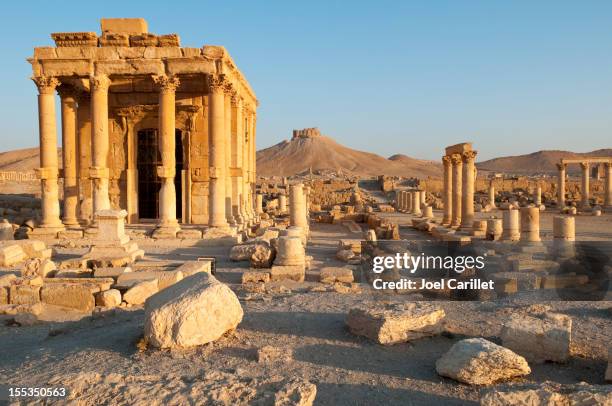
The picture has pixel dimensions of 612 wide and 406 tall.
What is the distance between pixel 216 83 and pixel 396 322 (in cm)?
1222

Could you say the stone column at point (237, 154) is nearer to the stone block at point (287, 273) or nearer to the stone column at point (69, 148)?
the stone column at point (69, 148)

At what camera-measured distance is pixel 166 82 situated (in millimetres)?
15961

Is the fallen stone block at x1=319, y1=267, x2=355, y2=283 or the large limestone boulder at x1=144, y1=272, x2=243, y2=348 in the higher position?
the large limestone boulder at x1=144, y1=272, x2=243, y2=348

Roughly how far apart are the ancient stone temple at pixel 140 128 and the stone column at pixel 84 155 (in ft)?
0.12

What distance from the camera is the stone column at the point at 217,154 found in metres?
16.1

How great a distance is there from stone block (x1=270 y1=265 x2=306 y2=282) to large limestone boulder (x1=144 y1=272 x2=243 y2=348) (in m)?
5.05

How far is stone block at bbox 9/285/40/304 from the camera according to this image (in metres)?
8.91

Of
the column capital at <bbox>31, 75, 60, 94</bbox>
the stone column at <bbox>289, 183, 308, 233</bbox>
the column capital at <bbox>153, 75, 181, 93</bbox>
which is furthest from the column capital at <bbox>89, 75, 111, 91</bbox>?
the stone column at <bbox>289, 183, 308, 233</bbox>

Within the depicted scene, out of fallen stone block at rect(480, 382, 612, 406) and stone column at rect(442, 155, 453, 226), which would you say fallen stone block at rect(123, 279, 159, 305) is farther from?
stone column at rect(442, 155, 453, 226)

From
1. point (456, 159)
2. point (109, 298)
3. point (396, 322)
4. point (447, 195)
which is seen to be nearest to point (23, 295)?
point (109, 298)

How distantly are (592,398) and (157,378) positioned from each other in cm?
381

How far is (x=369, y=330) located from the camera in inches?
229

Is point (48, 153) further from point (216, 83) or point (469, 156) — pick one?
point (469, 156)

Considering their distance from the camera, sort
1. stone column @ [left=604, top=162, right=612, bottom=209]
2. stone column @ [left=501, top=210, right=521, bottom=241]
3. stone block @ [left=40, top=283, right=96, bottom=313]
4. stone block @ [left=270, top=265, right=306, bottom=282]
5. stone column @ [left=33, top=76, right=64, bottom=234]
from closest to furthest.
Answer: stone block @ [left=40, top=283, right=96, bottom=313] < stone block @ [left=270, top=265, right=306, bottom=282] < stone column @ [left=33, top=76, right=64, bottom=234] < stone column @ [left=501, top=210, right=521, bottom=241] < stone column @ [left=604, top=162, right=612, bottom=209]
